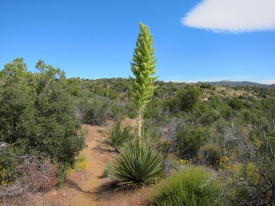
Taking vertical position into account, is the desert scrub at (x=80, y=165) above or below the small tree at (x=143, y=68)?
below

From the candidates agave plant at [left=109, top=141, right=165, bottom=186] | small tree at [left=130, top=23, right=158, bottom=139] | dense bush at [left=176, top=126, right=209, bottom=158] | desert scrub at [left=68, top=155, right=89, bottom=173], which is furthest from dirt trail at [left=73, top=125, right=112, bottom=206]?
dense bush at [left=176, top=126, right=209, bottom=158]

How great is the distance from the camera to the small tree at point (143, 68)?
5.69 m

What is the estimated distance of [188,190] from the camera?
413 centimetres

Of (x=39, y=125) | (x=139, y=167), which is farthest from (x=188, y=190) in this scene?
(x=39, y=125)

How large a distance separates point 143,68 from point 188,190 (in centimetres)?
289

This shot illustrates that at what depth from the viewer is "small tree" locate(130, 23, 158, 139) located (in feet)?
18.7

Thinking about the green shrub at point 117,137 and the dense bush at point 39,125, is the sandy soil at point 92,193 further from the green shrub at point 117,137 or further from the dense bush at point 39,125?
the green shrub at point 117,137

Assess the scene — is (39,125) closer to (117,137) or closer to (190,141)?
(117,137)

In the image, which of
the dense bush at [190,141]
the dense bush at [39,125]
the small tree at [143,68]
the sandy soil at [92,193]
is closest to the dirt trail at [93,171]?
the sandy soil at [92,193]

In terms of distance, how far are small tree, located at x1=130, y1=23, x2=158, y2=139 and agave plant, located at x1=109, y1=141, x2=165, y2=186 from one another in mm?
530

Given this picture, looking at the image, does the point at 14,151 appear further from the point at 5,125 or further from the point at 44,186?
the point at 44,186

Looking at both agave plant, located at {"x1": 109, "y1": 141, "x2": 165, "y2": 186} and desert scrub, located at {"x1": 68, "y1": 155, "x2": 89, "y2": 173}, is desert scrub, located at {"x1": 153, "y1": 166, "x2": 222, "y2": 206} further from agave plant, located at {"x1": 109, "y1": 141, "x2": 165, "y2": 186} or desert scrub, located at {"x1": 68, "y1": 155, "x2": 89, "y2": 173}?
desert scrub, located at {"x1": 68, "y1": 155, "x2": 89, "y2": 173}

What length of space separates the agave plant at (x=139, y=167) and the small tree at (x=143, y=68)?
20.8 inches

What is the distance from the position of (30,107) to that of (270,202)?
208 inches
